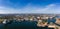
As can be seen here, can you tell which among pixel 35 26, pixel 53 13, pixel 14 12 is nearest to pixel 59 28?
pixel 53 13

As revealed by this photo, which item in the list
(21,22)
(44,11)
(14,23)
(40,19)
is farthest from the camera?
(21,22)

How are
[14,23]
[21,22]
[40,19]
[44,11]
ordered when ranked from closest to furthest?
Result: [44,11]
[40,19]
[14,23]
[21,22]

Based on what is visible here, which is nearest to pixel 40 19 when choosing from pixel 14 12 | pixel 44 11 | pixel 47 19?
pixel 47 19

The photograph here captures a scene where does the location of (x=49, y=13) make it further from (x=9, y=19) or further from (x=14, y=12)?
(x=9, y=19)

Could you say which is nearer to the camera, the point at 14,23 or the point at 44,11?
the point at 44,11

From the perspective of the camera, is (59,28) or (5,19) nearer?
(59,28)

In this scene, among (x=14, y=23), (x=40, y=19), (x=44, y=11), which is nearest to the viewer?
(x=44, y=11)

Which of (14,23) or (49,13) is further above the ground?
(49,13)

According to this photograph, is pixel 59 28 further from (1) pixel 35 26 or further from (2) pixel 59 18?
(1) pixel 35 26

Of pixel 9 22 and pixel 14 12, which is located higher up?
pixel 14 12
